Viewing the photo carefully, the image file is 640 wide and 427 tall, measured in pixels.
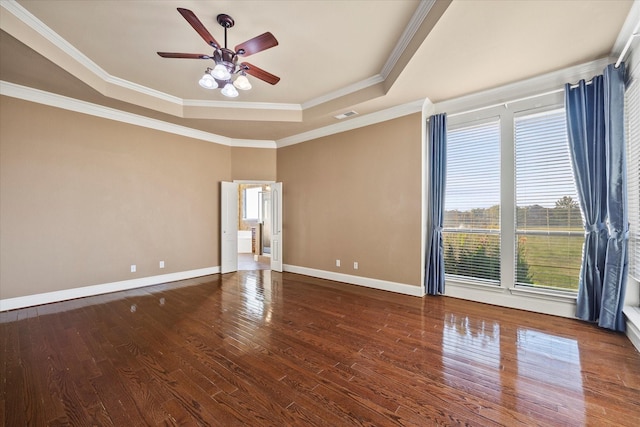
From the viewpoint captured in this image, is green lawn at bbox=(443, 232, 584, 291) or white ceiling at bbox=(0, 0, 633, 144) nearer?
white ceiling at bbox=(0, 0, 633, 144)

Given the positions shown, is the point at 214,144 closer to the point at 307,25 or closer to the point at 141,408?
the point at 307,25

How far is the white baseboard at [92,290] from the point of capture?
3715 millimetres

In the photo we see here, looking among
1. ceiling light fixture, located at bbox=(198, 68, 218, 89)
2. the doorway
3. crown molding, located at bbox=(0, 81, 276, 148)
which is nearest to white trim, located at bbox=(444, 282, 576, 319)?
ceiling light fixture, located at bbox=(198, 68, 218, 89)

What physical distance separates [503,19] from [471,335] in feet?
10.5

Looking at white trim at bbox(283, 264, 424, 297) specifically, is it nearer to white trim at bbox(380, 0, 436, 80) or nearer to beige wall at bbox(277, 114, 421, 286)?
beige wall at bbox(277, 114, 421, 286)

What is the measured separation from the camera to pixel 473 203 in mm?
4125

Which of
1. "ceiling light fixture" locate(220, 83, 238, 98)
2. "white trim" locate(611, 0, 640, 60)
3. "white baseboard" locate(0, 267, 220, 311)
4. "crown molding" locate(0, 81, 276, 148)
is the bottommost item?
"white baseboard" locate(0, 267, 220, 311)

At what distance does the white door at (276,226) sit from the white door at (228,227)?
0.87 meters

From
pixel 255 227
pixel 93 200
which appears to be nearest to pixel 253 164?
pixel 93 200

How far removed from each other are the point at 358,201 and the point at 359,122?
1.50 metres

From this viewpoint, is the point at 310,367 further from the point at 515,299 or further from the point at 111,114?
the point at 111,114

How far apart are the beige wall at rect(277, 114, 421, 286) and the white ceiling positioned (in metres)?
0.76

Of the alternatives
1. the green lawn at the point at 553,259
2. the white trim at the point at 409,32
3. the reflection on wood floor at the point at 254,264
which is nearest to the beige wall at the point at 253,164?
the reflection on wood floor at the point at 254,264

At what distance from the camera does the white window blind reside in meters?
2.74
